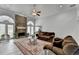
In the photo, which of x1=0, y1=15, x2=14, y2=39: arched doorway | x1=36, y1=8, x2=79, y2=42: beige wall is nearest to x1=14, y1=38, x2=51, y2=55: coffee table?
x1=0, y1=15, x2=14, y2=39: arched doorway

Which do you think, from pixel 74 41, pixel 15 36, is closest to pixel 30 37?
pixel 15 36

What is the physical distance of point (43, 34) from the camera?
2.29 metres

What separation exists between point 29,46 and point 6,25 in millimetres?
665

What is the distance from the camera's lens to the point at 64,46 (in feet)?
7.06

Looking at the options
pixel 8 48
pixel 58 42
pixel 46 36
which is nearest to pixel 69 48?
pixel 58 42

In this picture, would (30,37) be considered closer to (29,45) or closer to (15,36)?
(29,45)

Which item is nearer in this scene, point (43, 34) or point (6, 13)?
point (6, 13)

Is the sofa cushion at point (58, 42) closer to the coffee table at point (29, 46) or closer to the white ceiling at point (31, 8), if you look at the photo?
the coffee table at point (29, 46)

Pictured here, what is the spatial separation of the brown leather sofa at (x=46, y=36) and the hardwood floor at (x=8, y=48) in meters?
0.55

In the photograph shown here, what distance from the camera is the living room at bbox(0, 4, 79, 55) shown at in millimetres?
2150

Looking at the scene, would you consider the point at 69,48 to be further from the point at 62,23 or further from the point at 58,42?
the point at 62,23
